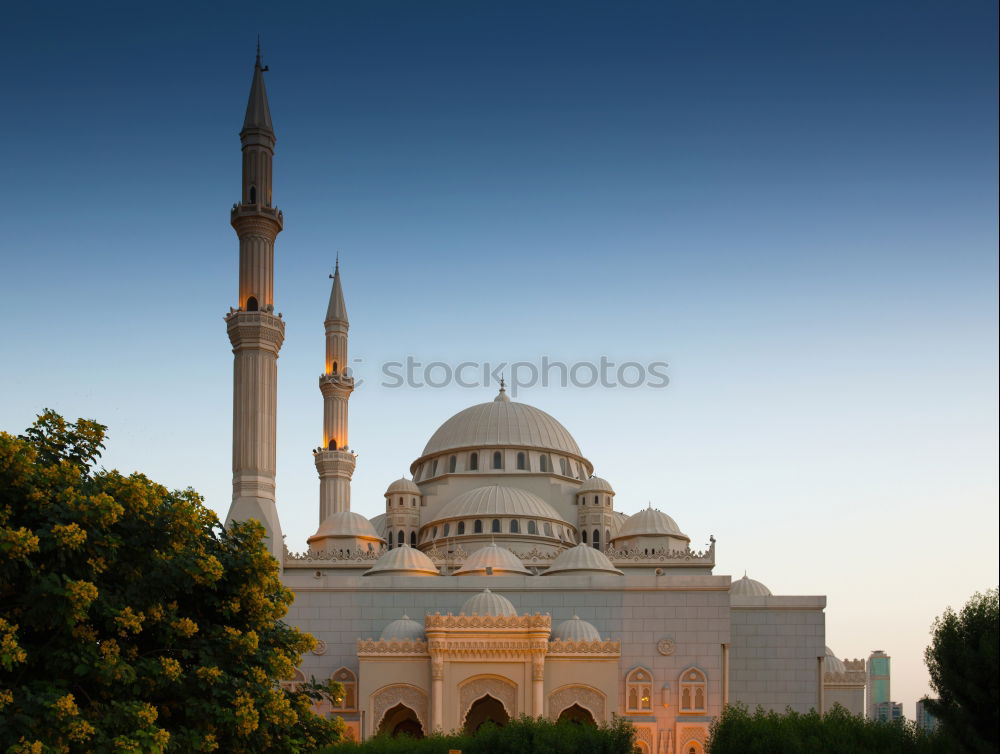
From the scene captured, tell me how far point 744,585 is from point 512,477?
31.7 ft

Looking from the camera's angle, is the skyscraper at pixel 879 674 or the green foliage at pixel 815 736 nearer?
the green foliage at pixel 815 736

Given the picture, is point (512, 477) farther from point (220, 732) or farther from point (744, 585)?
point (220, 732)

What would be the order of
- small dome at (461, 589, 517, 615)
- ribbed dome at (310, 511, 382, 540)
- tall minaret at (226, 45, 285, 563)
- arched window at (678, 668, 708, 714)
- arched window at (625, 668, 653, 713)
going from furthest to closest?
ribbed dome at (310, 511, 382, 540), tall minaret at (226, 45, 285, 563), arched window at (678, 668, 708, 714), arched window at (625, 668, 653, 713), small dome at (461, 589, 517, 615)

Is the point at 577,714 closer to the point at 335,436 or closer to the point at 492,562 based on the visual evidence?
the point at 492,562

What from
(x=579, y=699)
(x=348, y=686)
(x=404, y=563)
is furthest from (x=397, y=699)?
(x=404, y=563)

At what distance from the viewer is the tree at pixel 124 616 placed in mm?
15758

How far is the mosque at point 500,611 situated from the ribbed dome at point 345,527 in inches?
2.7

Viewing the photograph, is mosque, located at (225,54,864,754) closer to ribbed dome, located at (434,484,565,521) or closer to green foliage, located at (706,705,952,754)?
ribbed dome, located at (434,484,565,521)

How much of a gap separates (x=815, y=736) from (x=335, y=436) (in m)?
27.6

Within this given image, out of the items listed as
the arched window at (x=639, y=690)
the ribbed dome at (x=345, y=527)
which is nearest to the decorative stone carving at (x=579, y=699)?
the arched window at (x=639, y=690)

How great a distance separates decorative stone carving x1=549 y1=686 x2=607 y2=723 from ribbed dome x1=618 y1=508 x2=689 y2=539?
10619 millimetres

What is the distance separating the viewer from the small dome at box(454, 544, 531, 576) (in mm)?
38719

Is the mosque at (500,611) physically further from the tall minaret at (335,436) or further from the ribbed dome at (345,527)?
the tall minaret at (335,436)

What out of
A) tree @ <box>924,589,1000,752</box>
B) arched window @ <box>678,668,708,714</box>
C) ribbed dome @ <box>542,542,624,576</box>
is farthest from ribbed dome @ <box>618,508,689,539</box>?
tree @ <box>924,589,1000,752</box>
